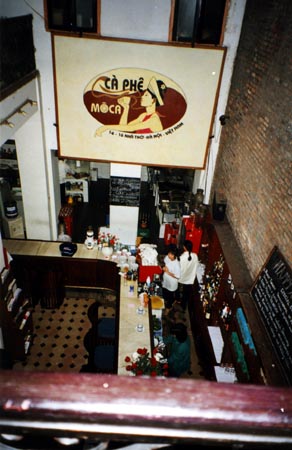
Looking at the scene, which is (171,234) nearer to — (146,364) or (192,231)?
→ (192,231)

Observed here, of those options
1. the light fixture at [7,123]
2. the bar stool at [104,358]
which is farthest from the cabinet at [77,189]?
the bar stool at [104,358]

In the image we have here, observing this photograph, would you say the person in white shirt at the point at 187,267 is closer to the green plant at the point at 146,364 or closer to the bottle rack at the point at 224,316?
the bottle rack at the point at 224,316

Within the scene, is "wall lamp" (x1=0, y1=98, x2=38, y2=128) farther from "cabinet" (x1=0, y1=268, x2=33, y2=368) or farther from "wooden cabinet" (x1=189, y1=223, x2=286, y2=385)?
"wooden cabinet" (x1=189, y1=223, x2=286, y2=385)

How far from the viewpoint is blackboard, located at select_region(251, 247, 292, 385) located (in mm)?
3730

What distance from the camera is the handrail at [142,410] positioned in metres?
0.69

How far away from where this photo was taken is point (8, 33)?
18.1 ft

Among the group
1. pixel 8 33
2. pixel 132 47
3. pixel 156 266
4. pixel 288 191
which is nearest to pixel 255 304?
pixel 288 191

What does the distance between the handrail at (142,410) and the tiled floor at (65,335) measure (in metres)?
5.37

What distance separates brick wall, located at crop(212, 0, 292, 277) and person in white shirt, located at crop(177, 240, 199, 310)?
103cm

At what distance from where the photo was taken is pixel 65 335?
713 cm

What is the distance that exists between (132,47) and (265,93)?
9.48 feet

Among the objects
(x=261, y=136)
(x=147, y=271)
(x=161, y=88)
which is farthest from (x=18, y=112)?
(x=261, y=136)

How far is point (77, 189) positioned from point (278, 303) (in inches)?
351

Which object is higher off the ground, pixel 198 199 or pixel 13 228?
pixel 198 199
